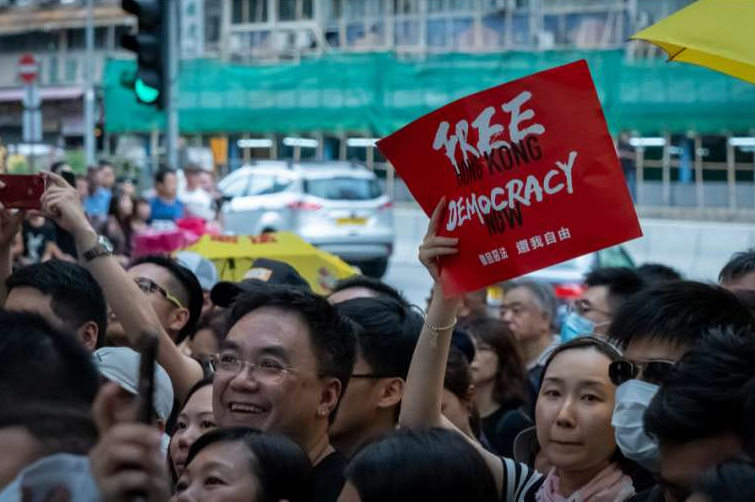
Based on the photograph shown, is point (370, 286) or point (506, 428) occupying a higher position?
point (370, 286)

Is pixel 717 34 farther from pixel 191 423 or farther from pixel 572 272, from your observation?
pixel 572 272

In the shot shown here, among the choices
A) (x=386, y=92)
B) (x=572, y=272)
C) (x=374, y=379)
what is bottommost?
(x=572, y=272)

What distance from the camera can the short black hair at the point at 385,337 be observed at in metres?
4.71

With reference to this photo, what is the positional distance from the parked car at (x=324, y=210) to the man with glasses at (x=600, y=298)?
51.9 ft

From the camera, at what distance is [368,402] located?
15.3 ft

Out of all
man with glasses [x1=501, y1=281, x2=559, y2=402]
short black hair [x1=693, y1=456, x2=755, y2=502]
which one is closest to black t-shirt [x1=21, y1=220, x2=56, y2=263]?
man with glasses [x1=501, y1=281, x2=559, y2=402]

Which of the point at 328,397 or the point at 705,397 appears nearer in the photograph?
the point at 705,397

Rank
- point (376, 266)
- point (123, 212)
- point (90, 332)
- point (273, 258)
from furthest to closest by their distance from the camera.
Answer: point (376, 266) < point (123, 212) < point (273, 258) < point (90, 332)

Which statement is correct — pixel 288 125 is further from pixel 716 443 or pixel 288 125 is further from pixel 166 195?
pixel 716 443

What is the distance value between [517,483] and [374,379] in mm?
802

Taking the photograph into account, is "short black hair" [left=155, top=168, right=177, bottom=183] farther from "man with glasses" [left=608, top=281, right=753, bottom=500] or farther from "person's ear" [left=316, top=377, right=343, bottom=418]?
"man with glasses" [left=608, top=281, right=753, bottom=500]

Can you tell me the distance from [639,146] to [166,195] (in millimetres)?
18656

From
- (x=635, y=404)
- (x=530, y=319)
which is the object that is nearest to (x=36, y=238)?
(x=530, y=319)

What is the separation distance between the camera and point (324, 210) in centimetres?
2336
